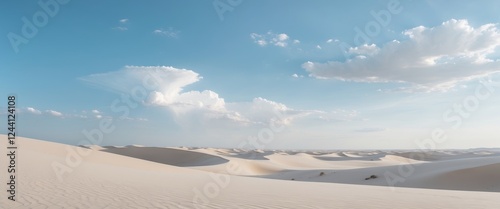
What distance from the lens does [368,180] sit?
20.6 meters

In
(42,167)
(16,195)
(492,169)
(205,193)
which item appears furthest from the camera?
(492,169)

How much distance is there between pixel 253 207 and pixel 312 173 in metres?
20.1

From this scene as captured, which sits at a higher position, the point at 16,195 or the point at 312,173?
the point at 16,195

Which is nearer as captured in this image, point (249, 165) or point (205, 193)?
point (205, 193)

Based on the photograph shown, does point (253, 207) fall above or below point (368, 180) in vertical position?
above

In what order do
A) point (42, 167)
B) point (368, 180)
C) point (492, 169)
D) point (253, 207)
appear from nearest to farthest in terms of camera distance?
point (253, 207) → point (42, 167) → point (492, 169) → point (368, 180)

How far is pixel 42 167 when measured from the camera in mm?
12375

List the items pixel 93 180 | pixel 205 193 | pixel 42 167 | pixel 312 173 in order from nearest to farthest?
1. pixel 205 193
2. pixel 93 180
3. pixel 42 167
4. pixel 312 173

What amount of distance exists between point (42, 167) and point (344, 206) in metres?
11.0

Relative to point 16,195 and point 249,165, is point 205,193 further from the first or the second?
point 249,165

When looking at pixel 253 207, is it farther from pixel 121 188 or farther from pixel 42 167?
pixel 42 167

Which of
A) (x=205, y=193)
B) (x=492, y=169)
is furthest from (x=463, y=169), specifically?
(x=205, y=193)

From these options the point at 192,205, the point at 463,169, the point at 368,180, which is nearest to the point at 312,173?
the point at 368,180

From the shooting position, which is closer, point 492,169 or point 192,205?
point 192,205
